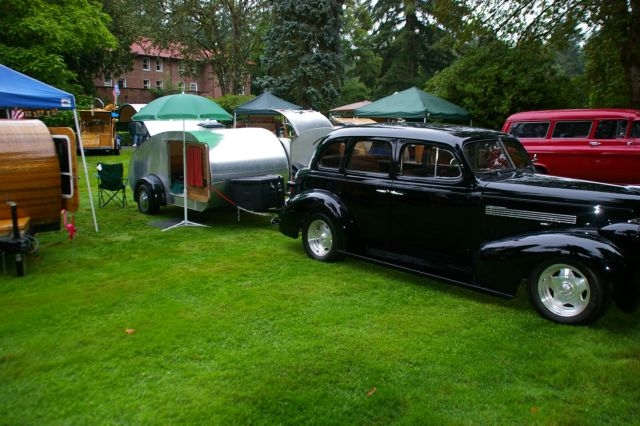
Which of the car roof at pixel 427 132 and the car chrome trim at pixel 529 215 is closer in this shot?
the car chrome trim at pixel 529 215

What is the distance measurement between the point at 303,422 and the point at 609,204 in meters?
3.54

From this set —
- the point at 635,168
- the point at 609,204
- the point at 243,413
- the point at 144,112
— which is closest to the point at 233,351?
the point at 243,413

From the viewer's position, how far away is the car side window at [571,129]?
11.3 metres

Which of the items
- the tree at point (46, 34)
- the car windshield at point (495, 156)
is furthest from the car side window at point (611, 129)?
the tree at point (46, 34)

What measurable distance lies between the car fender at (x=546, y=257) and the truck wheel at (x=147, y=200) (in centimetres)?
686

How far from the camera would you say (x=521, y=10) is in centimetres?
1528

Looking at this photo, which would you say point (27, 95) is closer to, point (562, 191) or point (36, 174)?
point (36, 174)

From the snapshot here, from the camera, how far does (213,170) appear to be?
8680 mm

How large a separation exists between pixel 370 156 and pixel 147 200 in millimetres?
5507

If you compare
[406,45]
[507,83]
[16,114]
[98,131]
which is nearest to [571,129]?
[507,83]

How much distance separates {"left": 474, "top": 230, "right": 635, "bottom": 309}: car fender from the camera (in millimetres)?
4379

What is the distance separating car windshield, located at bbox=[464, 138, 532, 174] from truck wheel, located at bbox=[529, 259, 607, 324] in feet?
4.49

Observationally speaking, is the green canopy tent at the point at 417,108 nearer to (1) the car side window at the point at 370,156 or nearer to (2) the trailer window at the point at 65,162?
(1) the car side window at the point at 370,156

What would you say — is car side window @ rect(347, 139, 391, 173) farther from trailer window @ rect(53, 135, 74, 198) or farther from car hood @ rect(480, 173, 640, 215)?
trailer window @ rect(53, 135, 74, 198)
